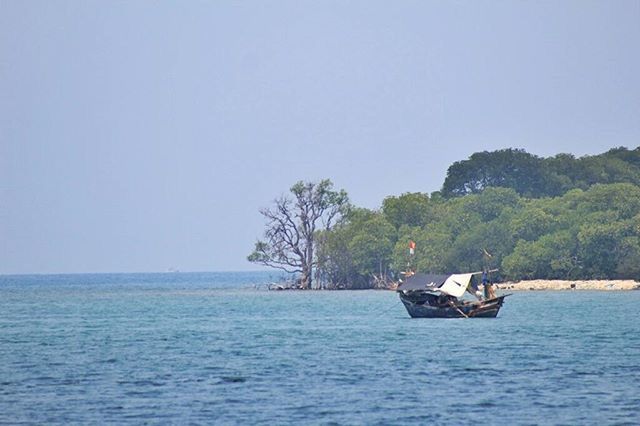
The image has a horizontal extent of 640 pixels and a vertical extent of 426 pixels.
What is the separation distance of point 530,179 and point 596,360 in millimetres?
140802

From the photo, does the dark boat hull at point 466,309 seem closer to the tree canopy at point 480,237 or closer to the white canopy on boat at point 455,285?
the white canopy on boat at point 455,285

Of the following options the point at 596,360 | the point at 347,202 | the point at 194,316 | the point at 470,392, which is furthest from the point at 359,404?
the point at 347,202

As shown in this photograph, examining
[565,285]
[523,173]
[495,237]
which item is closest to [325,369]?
[565,285]

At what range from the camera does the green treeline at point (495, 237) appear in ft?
447

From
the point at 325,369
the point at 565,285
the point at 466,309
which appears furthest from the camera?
the point at 565,285

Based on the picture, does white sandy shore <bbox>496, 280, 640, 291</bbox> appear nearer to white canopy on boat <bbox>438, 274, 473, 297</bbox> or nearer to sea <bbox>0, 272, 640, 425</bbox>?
sea <bbox>0, 272, 640, 425</bbox>

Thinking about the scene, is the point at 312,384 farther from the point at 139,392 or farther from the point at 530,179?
the point at 530,179

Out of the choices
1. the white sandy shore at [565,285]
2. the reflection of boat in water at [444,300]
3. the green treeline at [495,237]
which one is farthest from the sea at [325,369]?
the green treeline at [495,237]

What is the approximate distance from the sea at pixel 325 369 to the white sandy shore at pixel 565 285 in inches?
1568

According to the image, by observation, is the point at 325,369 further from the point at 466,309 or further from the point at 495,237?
the point at 495,237

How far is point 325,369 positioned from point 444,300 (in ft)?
108

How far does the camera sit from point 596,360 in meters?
54.9

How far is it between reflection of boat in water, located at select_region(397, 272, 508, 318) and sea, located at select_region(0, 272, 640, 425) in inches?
36.9

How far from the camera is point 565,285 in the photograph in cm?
13725
